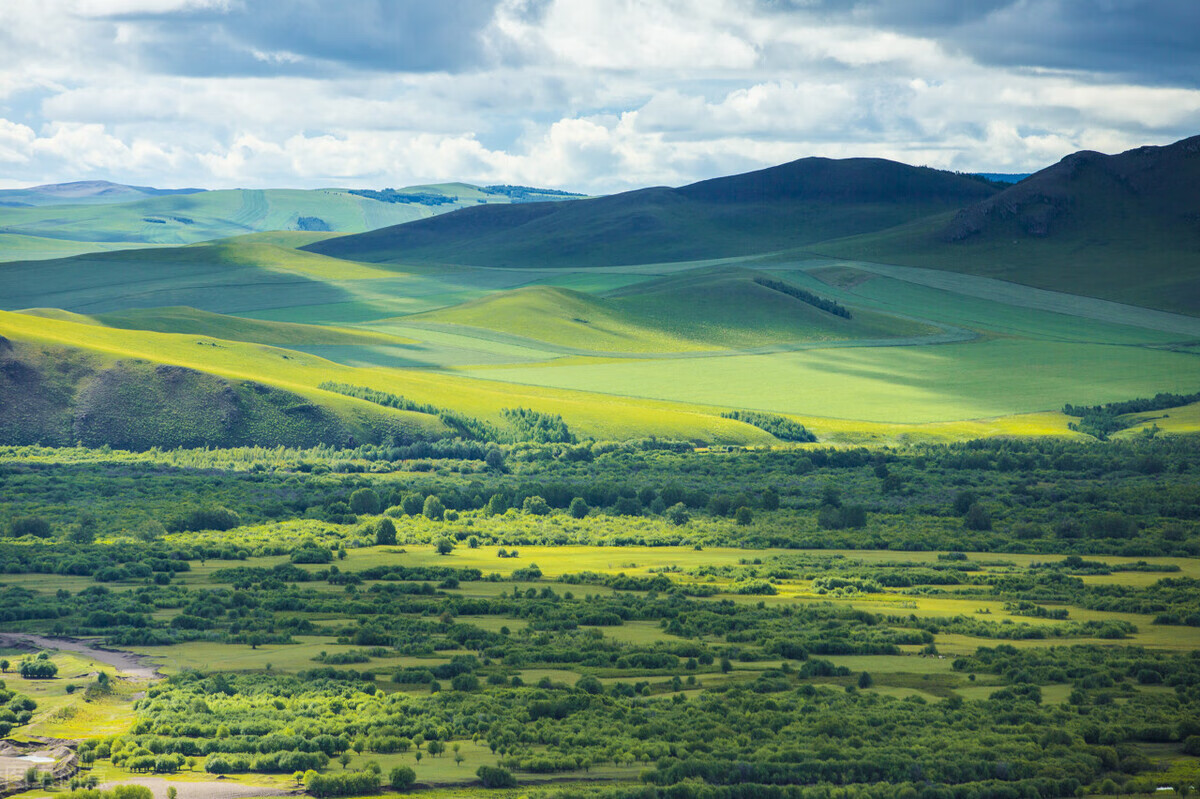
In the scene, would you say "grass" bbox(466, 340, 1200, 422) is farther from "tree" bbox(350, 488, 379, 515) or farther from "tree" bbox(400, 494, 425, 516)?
"tree" bbox(350, 488, 379, 515)

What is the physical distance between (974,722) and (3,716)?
33.5 m

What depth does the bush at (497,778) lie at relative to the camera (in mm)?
40062

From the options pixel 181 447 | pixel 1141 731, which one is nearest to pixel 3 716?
pixel 1141 731

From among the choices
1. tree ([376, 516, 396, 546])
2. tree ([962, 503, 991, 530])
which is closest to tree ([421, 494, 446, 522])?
tree ([376, 516, 396, 546])

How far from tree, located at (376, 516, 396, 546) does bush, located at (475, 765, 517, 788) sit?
55.5 metres

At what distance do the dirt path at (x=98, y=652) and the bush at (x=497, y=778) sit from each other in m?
18.7

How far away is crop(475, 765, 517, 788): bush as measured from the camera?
40.1 meters

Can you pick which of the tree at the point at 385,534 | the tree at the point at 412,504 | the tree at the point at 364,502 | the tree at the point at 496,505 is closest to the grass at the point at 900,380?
the tree at the point at 496,505

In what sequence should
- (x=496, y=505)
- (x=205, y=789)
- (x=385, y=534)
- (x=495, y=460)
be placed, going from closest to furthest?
(x=205, y=789) → (x=385, y=534) → (x=496, y=505) → (x=495, y=460)

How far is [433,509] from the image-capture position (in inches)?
4144

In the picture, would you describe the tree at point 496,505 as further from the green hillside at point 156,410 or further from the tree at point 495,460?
the green hillside at point 156,410

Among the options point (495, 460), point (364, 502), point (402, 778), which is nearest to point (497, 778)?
point (402, 778)

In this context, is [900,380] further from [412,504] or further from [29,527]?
[29,527]

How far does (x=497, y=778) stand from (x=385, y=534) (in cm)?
5594
